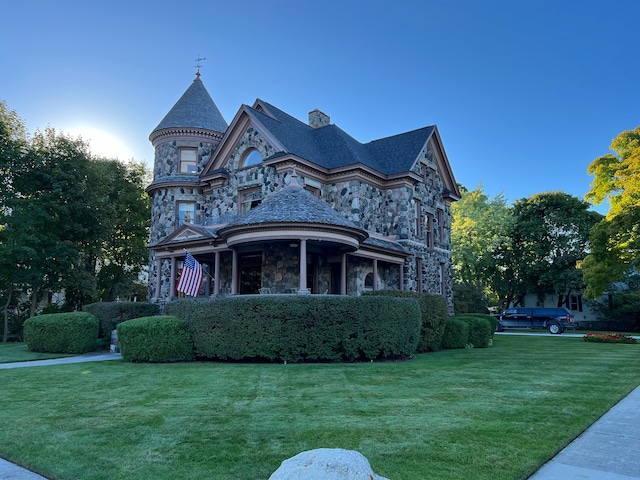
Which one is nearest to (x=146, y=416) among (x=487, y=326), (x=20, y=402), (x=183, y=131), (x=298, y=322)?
(x=20, y=402)

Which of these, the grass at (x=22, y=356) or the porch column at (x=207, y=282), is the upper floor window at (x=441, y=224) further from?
the grass at (x=22, y=356)

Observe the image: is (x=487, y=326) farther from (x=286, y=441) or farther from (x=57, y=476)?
(x=57, y=476)

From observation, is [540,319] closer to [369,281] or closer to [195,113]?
[369,281]

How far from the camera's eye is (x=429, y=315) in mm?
16016

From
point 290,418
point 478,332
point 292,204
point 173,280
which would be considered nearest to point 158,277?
point 173,280

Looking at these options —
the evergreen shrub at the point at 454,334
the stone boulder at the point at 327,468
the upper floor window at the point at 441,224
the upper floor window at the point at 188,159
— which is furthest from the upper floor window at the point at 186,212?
the stone boulder at the point at 327,468

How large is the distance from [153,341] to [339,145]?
14718mm

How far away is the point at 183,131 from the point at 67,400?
803 inches

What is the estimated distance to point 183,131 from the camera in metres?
25.9

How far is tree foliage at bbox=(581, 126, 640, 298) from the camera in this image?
65.5 ft

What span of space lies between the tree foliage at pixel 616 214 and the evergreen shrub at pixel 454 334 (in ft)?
26.3

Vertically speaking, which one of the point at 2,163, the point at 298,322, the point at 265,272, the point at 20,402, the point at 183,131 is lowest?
the point at 20,402

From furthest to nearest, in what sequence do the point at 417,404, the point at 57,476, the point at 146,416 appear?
the point at 417,404 < the point at 146,416 < the point at 57,476

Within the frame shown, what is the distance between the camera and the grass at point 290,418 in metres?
4.59
